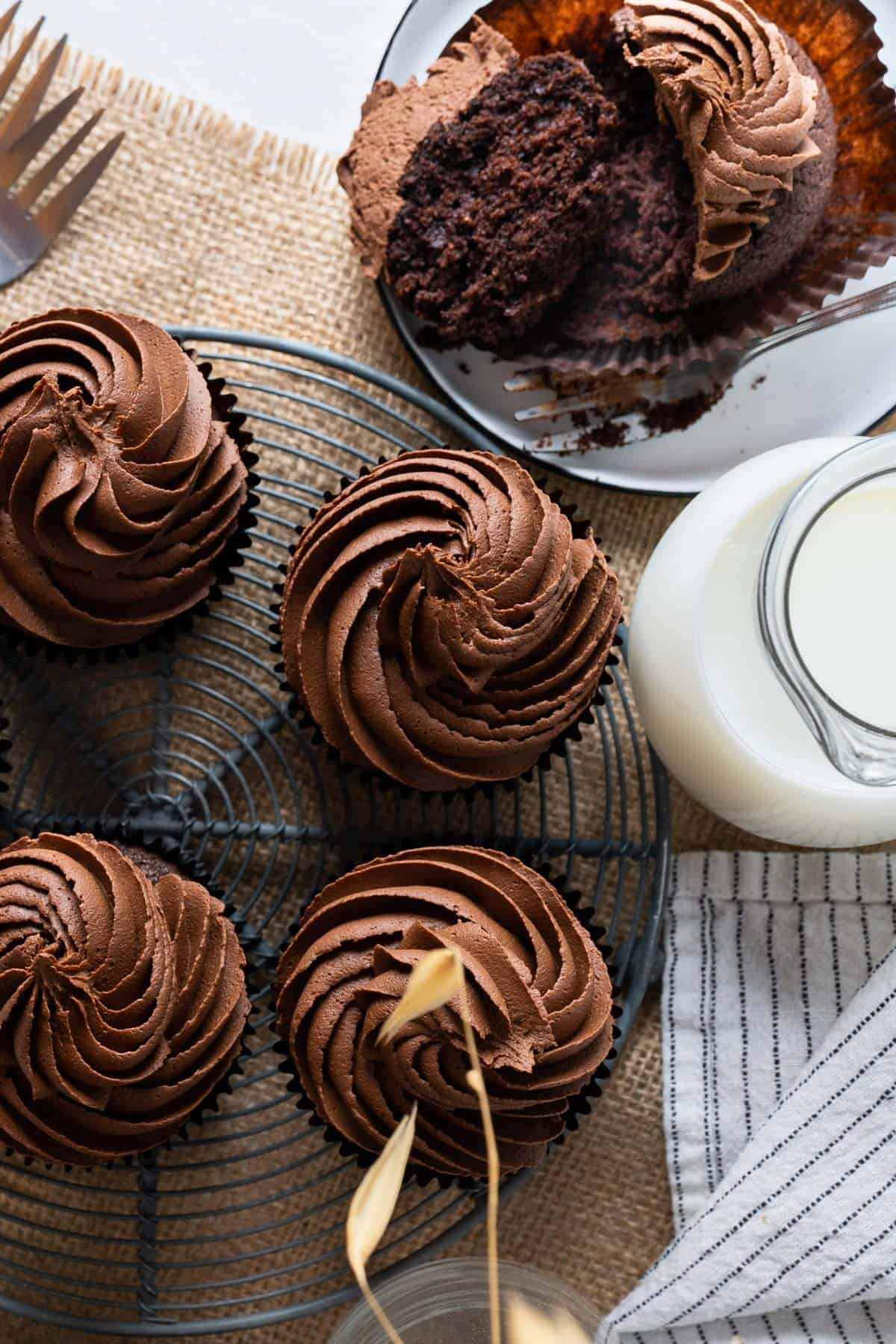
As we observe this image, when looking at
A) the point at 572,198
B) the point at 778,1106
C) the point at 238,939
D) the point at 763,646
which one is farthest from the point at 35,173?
the point at 778,1106

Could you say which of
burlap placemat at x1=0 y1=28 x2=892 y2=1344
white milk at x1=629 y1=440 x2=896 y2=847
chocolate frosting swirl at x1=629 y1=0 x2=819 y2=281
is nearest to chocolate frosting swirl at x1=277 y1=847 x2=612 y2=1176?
white milk at x1=629 y1=440 x2=896 y2=847

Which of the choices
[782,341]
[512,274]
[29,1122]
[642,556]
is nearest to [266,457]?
[512,274]

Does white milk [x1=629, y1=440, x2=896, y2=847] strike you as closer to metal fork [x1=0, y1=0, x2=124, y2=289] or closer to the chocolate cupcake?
the chocolate cupcake

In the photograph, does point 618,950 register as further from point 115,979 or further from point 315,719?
Result: point 115,979

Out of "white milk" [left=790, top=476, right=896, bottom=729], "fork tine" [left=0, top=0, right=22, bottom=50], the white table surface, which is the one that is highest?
the white table surface

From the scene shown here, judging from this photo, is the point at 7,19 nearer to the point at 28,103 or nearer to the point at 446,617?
the point at 28,103
